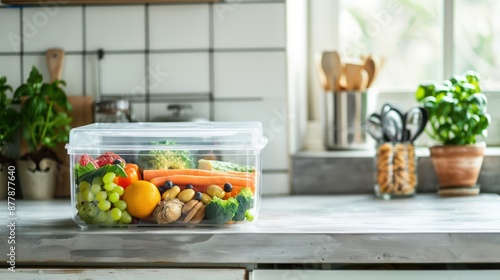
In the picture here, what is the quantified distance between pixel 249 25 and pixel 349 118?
0.39m

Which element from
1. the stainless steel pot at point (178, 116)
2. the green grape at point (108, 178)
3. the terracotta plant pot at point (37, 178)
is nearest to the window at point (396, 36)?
the stainless steel pot at point (178, 116)

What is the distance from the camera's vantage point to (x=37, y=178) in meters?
2.05

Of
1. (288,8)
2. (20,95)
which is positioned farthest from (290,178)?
(20,95)

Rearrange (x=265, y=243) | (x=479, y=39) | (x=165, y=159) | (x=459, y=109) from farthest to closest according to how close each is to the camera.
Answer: (x=479, y=39) → (x=459, y=109) → (x=165, y=159) → (x=265, y=243)

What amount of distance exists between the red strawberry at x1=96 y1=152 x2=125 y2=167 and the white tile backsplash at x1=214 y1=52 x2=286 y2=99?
20.4 inches

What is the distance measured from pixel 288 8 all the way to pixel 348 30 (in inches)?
13.8

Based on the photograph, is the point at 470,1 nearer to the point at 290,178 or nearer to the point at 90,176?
the point at 290,178

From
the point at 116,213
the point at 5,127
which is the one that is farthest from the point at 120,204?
the point at 5,127

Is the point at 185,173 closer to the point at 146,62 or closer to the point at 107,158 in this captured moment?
the point at 107,158

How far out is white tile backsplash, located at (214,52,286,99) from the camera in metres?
2.07

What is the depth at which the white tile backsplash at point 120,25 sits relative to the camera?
6.86 feet

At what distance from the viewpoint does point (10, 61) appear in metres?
2.12

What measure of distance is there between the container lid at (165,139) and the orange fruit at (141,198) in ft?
0.29

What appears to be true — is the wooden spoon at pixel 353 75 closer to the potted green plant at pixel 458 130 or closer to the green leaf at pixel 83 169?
the potted green plant at pixel 458 130
